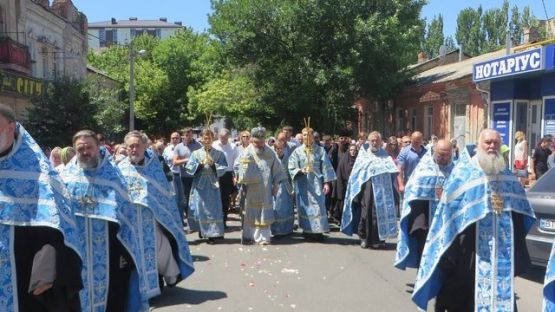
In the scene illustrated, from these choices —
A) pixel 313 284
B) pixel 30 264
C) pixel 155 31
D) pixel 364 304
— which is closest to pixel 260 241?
pixel 313 284

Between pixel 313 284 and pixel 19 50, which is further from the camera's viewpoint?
pixel 19 50

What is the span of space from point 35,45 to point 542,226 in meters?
24.1

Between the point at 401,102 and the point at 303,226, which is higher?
the point at 401,102

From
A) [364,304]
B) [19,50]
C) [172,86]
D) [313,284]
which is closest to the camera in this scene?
[364,304]

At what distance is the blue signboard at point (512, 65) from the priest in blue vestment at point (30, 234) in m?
14.2

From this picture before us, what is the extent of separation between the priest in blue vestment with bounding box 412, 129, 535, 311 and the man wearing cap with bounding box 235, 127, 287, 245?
5369mm

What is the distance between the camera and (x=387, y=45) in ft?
84.9

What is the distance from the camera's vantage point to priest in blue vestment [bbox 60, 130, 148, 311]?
15.5ft

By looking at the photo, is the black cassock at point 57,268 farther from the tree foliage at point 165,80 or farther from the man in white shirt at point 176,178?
the tree foliage at point 165,80

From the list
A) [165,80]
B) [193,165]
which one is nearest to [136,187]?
[193,165]

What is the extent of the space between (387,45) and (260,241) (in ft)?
57.0

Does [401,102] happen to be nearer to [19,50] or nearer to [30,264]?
[19,50]

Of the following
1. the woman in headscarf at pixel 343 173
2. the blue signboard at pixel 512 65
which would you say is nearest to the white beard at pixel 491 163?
the woman in headscarf at pixel 343 173

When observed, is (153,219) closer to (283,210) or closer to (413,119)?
(283,210)
